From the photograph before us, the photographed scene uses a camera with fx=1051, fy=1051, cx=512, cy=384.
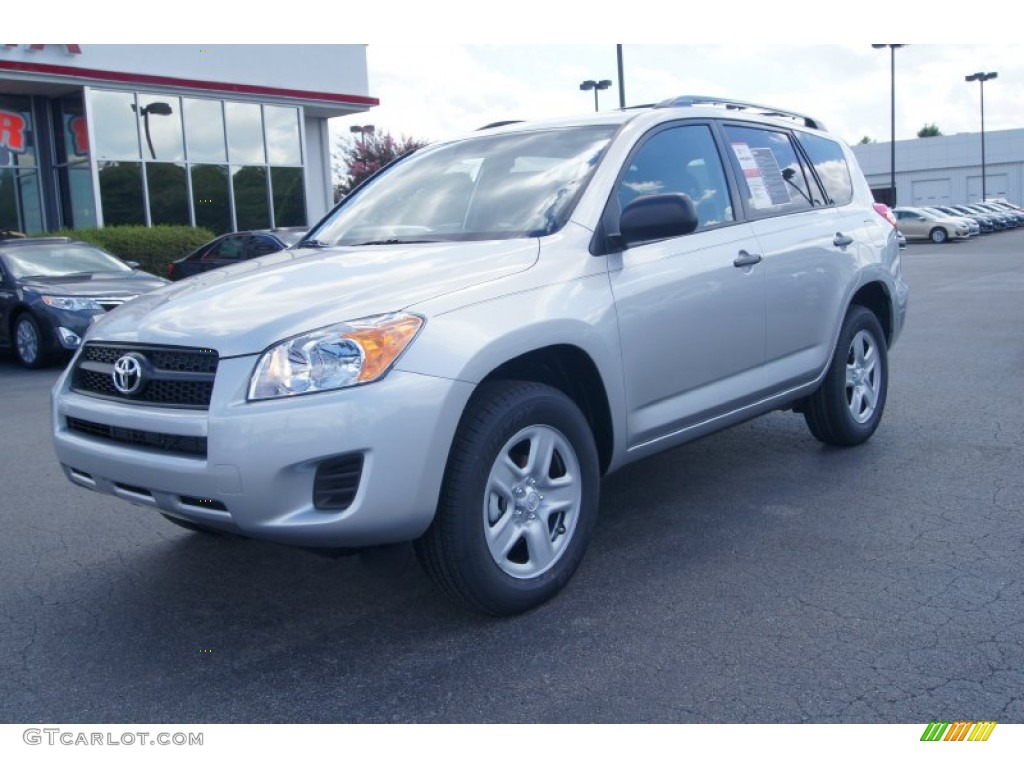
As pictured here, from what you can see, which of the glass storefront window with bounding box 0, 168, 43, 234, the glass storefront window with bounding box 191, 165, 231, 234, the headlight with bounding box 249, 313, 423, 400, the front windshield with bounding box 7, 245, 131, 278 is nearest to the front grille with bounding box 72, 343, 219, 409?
the headlight with bounding box 249, 313, 423, 400

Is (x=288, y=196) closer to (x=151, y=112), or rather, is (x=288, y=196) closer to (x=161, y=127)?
(x=161, y=127)

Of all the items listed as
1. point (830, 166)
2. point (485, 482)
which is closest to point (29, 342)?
point (830, 166)

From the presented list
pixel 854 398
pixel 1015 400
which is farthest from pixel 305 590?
pixel 1015 400

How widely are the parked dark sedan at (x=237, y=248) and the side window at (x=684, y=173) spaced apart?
10651 mm

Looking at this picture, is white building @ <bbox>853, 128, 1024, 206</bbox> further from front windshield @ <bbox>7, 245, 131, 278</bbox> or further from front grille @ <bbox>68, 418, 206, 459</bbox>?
front grille @ <bbox>68, 418, 206, 459</bbox>

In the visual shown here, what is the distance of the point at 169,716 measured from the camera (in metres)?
3.12

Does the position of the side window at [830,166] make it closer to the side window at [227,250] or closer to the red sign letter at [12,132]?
the side window at [227,250]

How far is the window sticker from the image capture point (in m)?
5.15

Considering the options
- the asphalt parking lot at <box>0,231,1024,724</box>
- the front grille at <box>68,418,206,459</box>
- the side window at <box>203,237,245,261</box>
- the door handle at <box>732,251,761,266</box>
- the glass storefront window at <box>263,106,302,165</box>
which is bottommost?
the asphalt parking lot at <box>0,231,1024,724</box>

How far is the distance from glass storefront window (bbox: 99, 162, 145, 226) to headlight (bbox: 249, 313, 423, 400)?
2006 centimetres

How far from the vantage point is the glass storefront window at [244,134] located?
2383 cm

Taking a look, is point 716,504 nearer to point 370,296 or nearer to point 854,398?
point 854,398

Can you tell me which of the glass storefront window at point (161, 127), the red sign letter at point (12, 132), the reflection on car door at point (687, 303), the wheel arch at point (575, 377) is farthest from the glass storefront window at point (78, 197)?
the wheel arch at point (575, 377)

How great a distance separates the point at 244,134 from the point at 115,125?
126 inches
